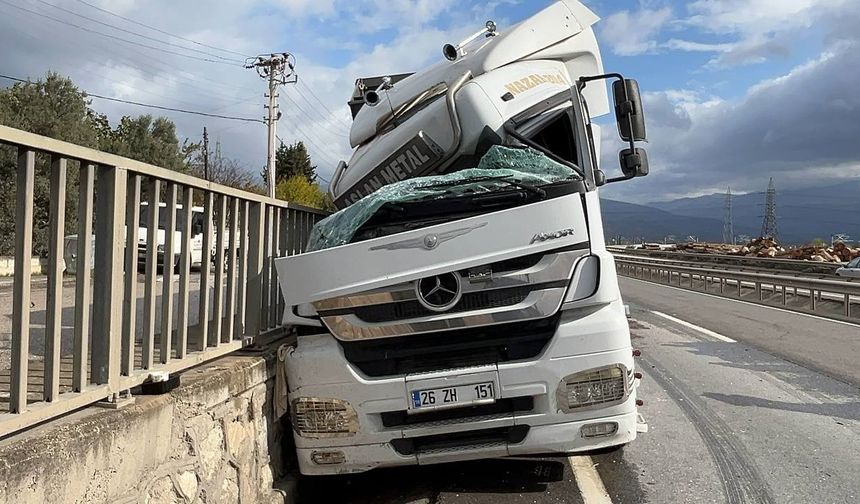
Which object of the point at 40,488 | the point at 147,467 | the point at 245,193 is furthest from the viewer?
the point at 245,193

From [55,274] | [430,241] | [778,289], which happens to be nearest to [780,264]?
[778,289]

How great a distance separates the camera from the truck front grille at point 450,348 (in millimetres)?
4012

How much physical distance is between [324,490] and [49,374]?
2.71m

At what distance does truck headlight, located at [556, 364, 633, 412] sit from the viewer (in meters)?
3.94

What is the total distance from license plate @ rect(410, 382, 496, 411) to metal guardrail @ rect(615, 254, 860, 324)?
1106 centimetres

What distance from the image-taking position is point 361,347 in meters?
4.07

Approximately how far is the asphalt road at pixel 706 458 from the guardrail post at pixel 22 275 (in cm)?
249

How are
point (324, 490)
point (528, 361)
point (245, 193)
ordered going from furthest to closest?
1. point (324, 490)
2. point (245, 193)
3. point (528, 361)

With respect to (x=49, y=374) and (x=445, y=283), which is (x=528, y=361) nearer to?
(x=445, y=283)

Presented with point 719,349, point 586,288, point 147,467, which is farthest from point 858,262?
point 147,467

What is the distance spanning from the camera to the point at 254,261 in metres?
4.80

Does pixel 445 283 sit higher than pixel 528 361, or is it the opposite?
pixel 445 283

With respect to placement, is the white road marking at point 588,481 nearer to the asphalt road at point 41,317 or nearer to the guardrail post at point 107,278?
the asphalt road at point 41,317

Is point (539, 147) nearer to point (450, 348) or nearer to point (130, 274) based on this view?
point (450, 348)
